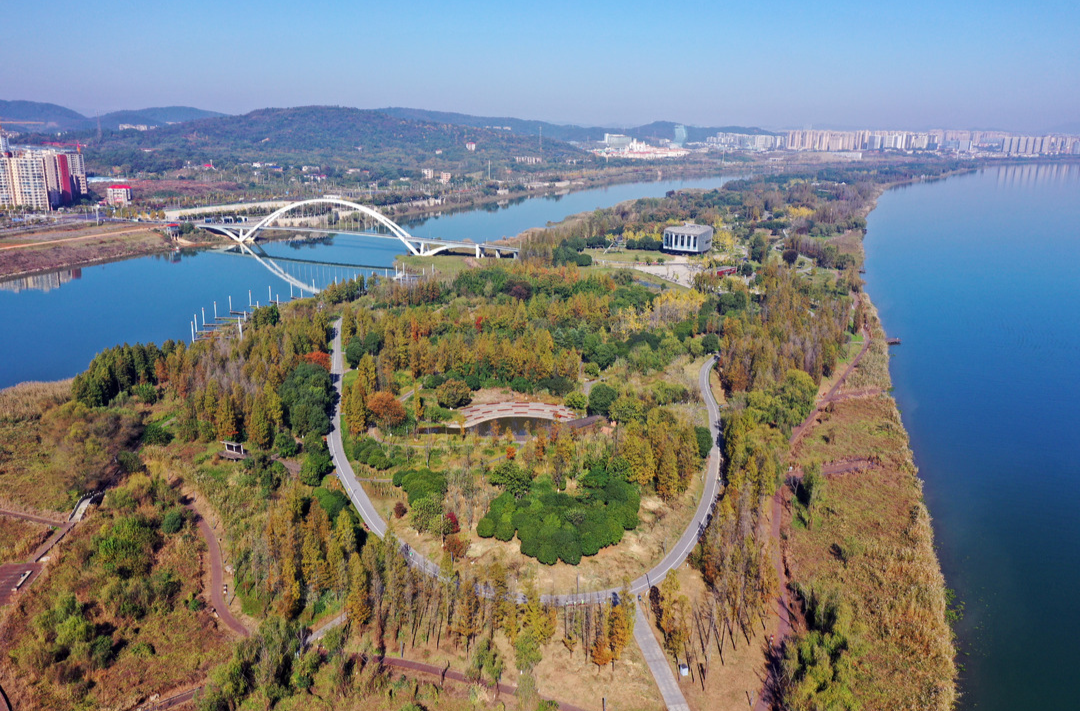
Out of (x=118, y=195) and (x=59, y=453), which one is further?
(x=118, y=195)

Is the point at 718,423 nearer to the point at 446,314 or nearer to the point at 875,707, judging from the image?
the point at 875,707

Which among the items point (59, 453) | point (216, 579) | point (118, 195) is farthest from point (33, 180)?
point (216, 579)

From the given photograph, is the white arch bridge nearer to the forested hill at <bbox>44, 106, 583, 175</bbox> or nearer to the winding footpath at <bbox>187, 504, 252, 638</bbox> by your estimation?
the winding footpath at <bbox>187, 504, 252, 638</bbox>

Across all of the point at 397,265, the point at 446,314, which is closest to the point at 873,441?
the point at 446,314

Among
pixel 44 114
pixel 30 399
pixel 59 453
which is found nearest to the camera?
pixel 59 453

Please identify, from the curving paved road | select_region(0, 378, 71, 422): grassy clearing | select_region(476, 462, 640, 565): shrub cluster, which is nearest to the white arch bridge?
the curving paved road

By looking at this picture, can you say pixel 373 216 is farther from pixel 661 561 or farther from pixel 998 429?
pixel 661 561
